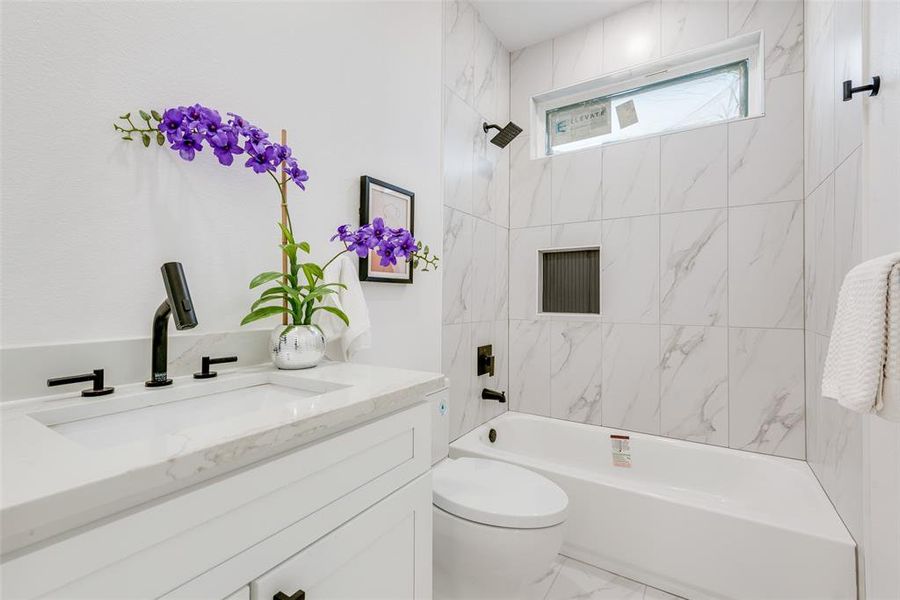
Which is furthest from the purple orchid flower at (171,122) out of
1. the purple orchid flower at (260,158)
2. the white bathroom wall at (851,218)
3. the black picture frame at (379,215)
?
the white bathroom wall at (851,218)

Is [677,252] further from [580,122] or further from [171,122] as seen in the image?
[171,122]

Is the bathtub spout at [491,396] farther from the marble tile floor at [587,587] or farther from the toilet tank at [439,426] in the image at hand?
the marble tile floor at [587,587]

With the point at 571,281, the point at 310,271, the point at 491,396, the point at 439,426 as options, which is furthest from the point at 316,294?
the point at 571,281

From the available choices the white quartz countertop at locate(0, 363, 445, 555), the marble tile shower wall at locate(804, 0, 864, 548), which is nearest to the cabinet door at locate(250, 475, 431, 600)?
the white quartz countertop at locate(0, 363, 445, 555)

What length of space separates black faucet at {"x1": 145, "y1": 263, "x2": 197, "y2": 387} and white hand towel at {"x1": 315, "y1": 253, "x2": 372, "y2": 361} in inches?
16.7

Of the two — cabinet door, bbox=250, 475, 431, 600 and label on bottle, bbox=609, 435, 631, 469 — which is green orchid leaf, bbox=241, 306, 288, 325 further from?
label on bottle, bbox=609, 435, 631, 469

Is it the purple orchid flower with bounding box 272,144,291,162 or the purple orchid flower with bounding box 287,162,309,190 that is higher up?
the purple orchid flower with bounding box 272,144,291,162

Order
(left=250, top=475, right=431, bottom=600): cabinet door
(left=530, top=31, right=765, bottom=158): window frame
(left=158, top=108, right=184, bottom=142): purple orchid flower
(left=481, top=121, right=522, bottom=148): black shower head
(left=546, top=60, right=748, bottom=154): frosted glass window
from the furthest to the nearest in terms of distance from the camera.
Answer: (left=481, top=121, right=522, bottom=148): black shower head
(left=546, top=60, right=748, bottom=154): frosted glass window
(left=530, top=31, right=765, bottom=158): window frame
(left=158, top=108, right=184, bottom=142): purple orchid flower
(left=250, top=475, right=431, bottom=600): cabinet door

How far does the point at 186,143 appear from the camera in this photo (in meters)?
0.88

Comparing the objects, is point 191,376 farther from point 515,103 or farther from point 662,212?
point 515,103

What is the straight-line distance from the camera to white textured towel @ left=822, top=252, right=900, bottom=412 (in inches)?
25.3

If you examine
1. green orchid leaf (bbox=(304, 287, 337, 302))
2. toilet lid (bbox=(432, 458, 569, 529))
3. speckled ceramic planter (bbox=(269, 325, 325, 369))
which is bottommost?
toilet lid (bbox=(432, 458, 569, 529))

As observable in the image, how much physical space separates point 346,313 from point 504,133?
1.61 m

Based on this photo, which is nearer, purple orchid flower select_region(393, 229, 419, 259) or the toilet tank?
purple orchid flower select_region(393, 229, 419, 259)
